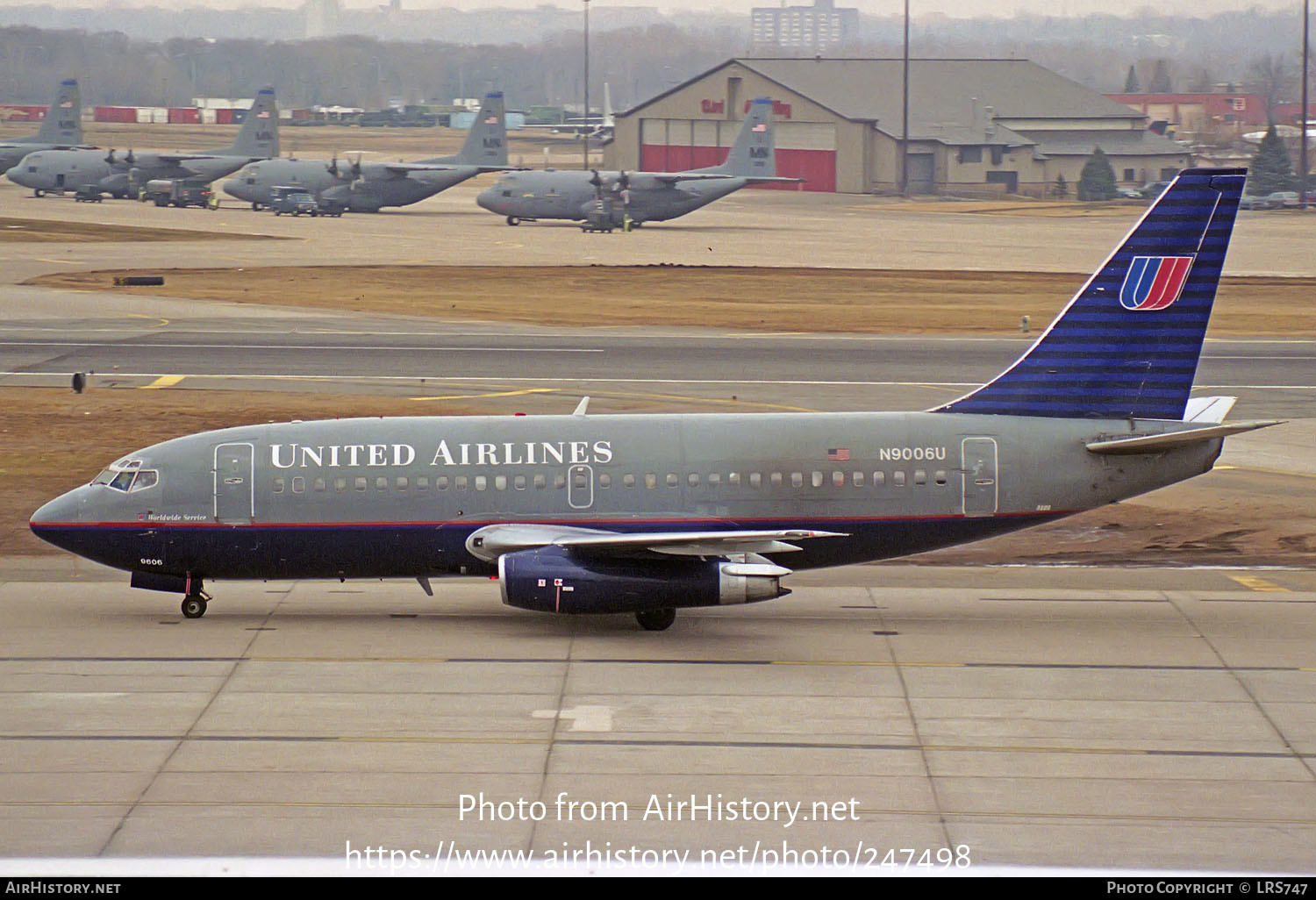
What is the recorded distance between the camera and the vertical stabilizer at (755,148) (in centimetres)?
14112

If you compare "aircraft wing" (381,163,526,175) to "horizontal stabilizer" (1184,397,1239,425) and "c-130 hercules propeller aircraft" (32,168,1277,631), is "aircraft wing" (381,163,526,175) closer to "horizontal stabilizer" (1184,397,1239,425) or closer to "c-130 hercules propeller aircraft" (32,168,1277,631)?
"c-130 hercules propeller aircraft" (32,168,1277,631)

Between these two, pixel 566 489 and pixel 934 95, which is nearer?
pixel 566 489

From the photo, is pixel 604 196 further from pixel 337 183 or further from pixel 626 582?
pixel 626 582

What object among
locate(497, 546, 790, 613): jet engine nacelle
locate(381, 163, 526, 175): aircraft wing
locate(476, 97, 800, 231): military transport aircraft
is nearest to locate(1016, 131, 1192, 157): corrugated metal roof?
locate(476, 97, 800, 231): military transport aircraft

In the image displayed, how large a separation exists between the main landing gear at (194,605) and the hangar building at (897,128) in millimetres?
153824

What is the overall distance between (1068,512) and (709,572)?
7.29m

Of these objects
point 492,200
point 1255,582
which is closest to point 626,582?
point 1255,582

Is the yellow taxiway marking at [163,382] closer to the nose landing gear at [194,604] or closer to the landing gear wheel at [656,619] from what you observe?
the nose landing gear at [194,604]

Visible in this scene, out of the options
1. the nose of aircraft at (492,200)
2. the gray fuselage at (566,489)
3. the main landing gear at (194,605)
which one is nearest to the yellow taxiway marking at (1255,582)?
the gray fuselage at (566,489)

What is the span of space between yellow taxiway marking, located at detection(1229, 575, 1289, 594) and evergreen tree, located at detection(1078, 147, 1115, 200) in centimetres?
13792

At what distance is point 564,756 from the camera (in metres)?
20.9

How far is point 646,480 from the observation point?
1115 inches

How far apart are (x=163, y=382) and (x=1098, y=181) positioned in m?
129
